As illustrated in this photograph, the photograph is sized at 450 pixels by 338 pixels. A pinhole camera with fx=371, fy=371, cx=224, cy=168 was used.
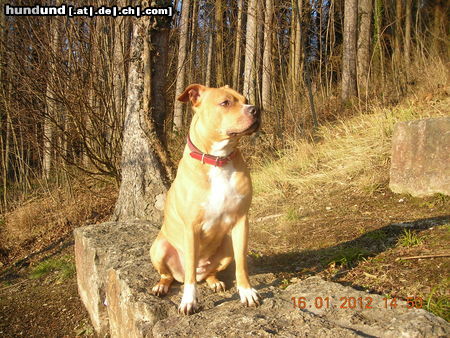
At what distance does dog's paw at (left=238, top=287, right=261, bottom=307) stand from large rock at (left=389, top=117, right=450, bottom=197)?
107 inches

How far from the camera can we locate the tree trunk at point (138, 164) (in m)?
4.27

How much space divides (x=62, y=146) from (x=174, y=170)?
260 centimetres

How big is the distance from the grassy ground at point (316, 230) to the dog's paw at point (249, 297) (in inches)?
25.2

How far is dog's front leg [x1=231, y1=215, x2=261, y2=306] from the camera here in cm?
209

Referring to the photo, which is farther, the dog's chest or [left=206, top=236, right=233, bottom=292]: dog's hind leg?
[left=206, top=236, right=233, bottom=292]: dog's hind leg

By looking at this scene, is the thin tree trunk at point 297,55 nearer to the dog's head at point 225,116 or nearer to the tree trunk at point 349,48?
the tree trunk at point 349,48

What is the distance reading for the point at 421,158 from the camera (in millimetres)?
4023

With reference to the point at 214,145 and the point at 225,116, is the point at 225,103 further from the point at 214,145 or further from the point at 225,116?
the point at 214,145

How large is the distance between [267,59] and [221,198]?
5048 mm

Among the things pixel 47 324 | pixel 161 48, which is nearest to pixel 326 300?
pixel 47 324

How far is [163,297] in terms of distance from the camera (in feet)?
7.54

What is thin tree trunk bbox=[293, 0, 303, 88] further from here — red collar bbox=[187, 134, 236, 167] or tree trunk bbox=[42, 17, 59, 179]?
red collar bbox=[187, 134, 236, 167]

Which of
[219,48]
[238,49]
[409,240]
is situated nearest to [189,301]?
[409,240]
